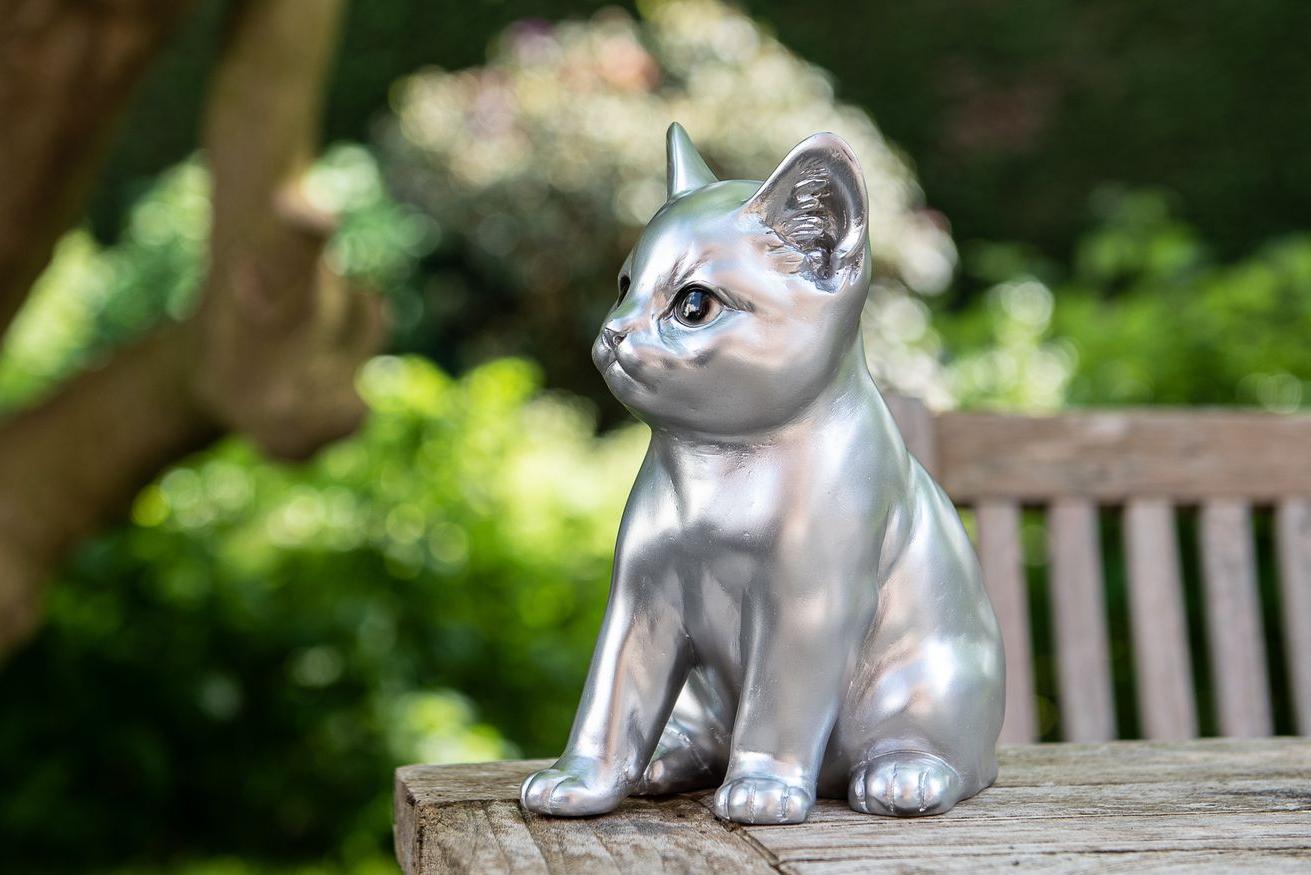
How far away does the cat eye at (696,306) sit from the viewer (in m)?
0.90

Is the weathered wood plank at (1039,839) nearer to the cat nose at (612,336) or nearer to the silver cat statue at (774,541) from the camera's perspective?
the silver cat statue at (774,541)

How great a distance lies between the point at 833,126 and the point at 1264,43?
6.02 feet

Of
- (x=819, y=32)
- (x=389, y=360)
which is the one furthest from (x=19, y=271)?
(x=819, y=32)

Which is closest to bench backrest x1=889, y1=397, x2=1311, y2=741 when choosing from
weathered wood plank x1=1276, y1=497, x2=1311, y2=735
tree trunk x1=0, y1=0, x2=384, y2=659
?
weathered wood plank x1=1276, y1=497, x2=1311, y2=735

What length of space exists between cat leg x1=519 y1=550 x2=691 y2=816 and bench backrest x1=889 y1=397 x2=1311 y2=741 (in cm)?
68

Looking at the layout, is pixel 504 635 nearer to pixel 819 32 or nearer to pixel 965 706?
pixel 965 706

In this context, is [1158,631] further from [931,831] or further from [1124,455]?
[931,831]

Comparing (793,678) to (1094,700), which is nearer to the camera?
(793,678)

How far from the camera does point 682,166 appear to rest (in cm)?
105

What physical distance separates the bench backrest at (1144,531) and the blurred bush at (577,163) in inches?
149

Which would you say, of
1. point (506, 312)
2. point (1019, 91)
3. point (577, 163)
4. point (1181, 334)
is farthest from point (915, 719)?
point (1019, 91)

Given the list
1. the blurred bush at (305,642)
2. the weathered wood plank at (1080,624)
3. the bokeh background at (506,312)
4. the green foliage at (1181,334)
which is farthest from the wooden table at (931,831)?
the blurred bush at (305,642)

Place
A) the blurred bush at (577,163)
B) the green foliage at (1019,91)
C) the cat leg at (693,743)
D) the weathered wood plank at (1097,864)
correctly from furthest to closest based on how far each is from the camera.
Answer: the green foliage at (1019,91)
the blurred bush at (577,163)
the cat leg at (693,743)
the weathered wood plank at (1097,864)

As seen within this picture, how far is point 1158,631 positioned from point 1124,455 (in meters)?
0.21
